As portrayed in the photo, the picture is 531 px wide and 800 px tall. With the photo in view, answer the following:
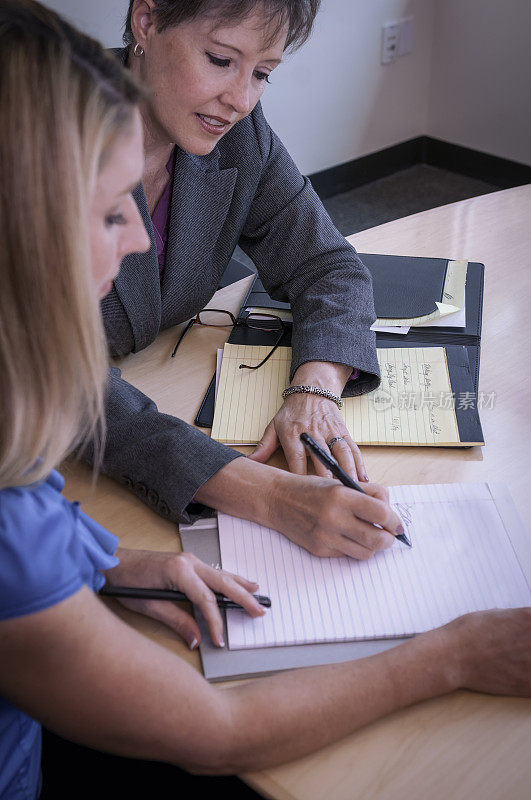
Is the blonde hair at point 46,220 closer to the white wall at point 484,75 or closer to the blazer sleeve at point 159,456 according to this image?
the blazer sleeve at point 159,456

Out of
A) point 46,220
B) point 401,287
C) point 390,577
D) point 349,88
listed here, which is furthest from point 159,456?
point 349,88

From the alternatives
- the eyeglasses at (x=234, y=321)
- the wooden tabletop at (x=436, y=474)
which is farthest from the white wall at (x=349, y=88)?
the eyeglasses at (x=234, y=321)

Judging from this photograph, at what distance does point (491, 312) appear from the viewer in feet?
4.60

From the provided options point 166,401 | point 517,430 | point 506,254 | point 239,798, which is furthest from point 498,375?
point 239,798

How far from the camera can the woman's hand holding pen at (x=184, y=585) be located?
84cm

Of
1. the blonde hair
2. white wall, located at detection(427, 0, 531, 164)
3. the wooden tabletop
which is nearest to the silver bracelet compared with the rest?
the wooden tabletop

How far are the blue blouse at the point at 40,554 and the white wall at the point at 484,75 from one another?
133 inches

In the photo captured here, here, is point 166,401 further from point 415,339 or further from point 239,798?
point 239,798

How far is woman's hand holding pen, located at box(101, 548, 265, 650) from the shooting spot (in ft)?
2.76

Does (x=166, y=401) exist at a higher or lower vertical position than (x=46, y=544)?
lower

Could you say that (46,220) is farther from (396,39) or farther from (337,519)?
(396,39)

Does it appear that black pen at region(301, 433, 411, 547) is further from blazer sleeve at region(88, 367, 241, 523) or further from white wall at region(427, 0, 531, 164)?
white wall at region(427, 0, 531, 164)

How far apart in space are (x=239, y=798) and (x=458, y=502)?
1.95ft

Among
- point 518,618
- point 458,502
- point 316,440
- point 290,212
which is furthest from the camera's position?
point 290,212
